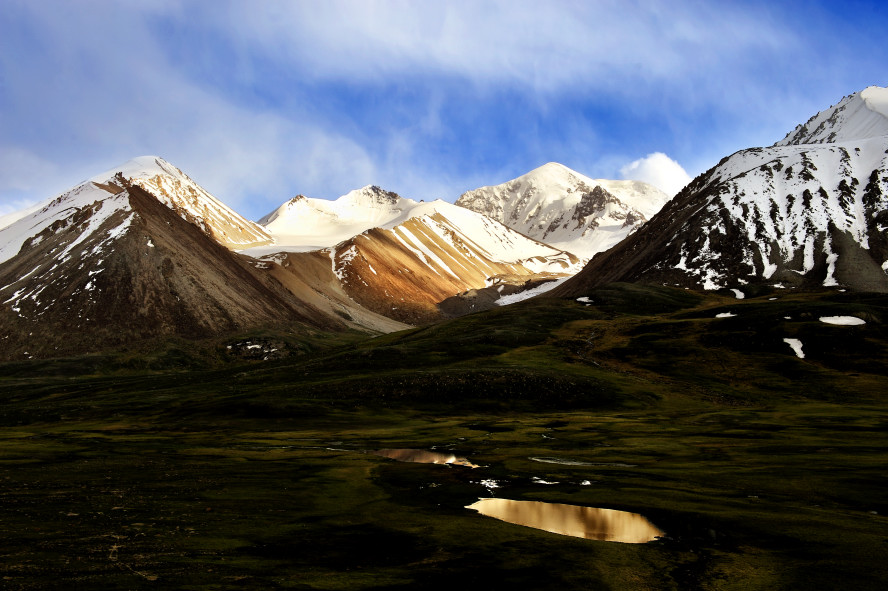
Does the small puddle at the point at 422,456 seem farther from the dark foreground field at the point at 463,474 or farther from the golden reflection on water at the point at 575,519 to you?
the golden reflection on water at the point at 575,519

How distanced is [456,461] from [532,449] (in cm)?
939

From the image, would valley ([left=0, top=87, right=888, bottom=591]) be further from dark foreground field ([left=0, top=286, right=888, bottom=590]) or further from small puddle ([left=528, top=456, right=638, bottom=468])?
small puddle ([left=528, top=456, right=638, bottom=468])

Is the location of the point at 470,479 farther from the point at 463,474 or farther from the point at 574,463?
the point at 574,463

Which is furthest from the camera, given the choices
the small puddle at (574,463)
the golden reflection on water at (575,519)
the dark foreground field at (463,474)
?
the small puddle at (574,463)

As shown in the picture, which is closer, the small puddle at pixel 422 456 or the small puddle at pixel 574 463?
the small puddle at pixel 574 463

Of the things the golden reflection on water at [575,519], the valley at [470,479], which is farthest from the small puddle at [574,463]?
the golden reflection on water at [575,519]

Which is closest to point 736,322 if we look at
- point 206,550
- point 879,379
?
point 879,379

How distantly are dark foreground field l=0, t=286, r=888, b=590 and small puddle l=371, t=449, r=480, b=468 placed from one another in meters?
2.06

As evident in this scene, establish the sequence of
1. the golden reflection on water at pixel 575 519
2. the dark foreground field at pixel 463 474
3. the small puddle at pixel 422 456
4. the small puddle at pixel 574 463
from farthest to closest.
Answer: the small puddle at pixel 422 456
the small puddle at pixel 574 463
the golden reflection on water at pixel 575 519
the dark foreground field at pixel 463 474

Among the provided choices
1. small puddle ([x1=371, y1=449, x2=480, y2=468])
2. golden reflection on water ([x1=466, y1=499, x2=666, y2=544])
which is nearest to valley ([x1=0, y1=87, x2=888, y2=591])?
golden reflection on water ([x1=466, y1=499, x2=666, y2=544])

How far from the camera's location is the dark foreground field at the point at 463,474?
25.4 metres

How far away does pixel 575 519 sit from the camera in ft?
119

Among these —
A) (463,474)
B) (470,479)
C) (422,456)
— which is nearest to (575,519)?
(470,479)

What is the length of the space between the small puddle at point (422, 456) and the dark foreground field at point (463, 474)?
6.77 ft
